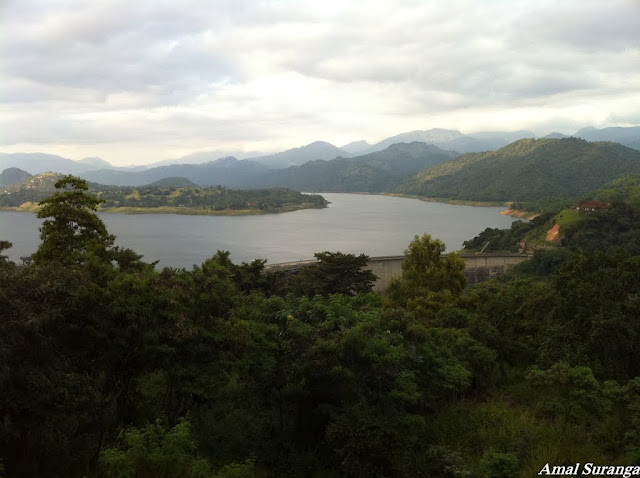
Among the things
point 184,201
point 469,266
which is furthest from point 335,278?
point 184,201

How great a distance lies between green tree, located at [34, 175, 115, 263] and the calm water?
47610 millimetres

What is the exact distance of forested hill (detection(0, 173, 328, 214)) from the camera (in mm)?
142125

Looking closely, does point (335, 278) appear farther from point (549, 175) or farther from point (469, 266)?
point (549, 175)

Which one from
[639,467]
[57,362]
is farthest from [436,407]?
[57,362]

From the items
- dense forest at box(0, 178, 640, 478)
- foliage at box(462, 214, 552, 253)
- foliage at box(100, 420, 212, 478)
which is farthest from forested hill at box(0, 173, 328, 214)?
foliage at box(100, 420, 212, 478)

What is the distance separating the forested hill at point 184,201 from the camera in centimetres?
14212

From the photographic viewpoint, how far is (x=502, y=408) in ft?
38.0

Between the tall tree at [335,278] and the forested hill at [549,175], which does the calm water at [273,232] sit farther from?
the tall tree at [335,278]

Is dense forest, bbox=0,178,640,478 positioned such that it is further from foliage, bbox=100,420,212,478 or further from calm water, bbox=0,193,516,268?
calm water, bbox=0,193,516,268

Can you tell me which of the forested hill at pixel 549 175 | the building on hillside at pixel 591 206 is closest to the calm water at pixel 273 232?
the building on hillside at pixel 591 206

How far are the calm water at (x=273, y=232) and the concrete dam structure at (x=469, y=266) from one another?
1782 cm

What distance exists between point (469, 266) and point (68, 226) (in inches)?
1803

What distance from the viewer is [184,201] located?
507ft

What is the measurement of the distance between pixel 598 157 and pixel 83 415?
696ft
